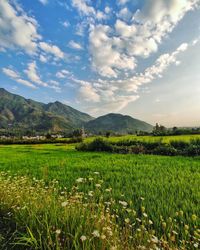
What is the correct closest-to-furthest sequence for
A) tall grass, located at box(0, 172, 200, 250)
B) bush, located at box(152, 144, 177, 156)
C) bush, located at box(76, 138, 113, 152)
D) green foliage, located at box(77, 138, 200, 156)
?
tall grass, located at box(0, 172, 200, 250)
green foliage, located at box(77, 138, 200, 156)
bush, located at box(152, 144, 177, 156)
bush, located at box(76, 138, 113, 152)

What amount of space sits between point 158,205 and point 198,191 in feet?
7.87

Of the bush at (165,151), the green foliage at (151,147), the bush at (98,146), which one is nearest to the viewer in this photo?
the green foliage at (151,147)

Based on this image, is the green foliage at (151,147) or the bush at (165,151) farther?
the bush at (165,151)

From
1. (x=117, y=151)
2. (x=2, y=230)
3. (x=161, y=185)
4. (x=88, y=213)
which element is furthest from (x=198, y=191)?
(x=117, y=151)

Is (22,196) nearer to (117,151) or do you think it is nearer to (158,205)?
(158,205)

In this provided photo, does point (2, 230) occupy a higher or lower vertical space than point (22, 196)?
lower

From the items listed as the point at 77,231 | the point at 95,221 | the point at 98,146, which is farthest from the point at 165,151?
the point at 77,231

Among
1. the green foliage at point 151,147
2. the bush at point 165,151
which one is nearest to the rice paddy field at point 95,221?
the green foliage at point 151,147

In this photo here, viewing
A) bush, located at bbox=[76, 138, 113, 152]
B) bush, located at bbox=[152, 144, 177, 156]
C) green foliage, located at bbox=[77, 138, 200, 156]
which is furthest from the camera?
bush, located at bbox=[76, 138, 113, 152]

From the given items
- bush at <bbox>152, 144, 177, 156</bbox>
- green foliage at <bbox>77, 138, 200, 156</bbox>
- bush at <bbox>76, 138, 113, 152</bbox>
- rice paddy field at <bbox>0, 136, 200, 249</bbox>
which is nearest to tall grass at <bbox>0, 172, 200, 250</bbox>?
rice paddy field at <bbox>0, 136, 200, 249</bbox>

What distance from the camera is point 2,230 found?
194 inches

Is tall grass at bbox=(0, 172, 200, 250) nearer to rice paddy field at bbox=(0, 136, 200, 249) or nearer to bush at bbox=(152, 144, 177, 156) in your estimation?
rice paddy field at bbox=(0, 136, 200, 249)

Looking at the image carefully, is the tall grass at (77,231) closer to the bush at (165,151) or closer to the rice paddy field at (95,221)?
the rice paddy field at (95,221)

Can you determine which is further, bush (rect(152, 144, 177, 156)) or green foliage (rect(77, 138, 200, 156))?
bush (rect(152, 144, 177, 156))
